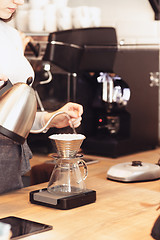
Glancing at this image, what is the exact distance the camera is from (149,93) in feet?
9.16

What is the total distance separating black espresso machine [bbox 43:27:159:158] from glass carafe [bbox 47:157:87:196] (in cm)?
106

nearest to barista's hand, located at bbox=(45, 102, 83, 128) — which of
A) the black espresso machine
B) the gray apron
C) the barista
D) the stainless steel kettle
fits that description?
the barista

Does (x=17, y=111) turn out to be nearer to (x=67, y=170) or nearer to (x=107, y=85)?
(x=67, y=170)

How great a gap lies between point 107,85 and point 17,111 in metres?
1.36

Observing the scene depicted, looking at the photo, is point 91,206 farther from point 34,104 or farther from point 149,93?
point 149,93

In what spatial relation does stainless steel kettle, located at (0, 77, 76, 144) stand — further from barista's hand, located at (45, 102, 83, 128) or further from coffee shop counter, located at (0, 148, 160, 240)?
barista's hand, located at (45, 102, 83, 128)

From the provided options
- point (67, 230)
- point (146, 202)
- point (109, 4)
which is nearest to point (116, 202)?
point (146, 202)

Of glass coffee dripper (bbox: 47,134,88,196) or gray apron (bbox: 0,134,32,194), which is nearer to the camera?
glass coffee dripper (bbox: 47,134,88,196)

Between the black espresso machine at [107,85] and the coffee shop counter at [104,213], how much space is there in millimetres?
752

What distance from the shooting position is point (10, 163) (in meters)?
1.79

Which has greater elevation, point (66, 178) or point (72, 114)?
point (72, 114)

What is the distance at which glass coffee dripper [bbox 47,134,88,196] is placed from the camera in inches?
57.9

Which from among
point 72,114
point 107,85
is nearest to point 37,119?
point 72,114

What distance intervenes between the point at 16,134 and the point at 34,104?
0.37ft
